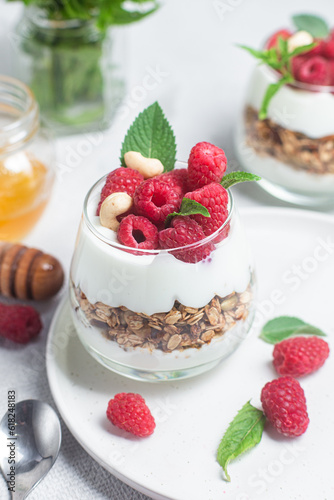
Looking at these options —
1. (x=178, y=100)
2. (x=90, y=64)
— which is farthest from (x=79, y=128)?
(x=178, y=100)

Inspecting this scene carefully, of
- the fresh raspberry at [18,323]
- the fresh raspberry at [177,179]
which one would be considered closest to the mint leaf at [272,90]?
the fresh raspberry at [177,179]

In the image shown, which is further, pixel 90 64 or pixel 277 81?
pixel 90 64

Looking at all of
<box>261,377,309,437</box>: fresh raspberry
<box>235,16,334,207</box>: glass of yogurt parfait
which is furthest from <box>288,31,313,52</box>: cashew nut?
<box>261,377,309,437</box>: fresh raspberry

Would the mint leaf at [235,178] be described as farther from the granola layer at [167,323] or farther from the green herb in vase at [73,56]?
the green herb in vase at [73,56]

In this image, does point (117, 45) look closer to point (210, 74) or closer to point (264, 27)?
point (210, 74)

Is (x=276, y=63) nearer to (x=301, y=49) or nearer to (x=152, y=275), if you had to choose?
(x=301, y=49)

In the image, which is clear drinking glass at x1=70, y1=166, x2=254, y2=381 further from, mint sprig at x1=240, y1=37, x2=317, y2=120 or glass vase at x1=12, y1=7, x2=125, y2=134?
glass vase at x1=12, y1=7, x2=125, y2=134

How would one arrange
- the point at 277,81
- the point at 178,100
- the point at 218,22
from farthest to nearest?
the point at 218,22
the point at 178,100
the point at 277,81

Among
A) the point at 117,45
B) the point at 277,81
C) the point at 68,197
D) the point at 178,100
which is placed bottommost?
the point at 68,197
